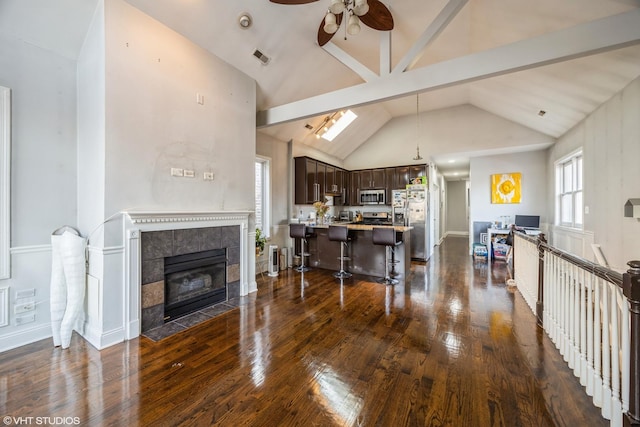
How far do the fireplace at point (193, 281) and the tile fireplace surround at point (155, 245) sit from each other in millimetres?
102

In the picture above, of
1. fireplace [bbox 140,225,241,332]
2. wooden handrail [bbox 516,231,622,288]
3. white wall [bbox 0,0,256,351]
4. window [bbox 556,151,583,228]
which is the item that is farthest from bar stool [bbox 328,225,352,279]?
window [bbox 556,151,583,228]

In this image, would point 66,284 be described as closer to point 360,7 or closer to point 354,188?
point 360,7

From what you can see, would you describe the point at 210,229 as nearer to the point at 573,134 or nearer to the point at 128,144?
the point at 128,144

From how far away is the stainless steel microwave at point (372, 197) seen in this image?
7492 mm

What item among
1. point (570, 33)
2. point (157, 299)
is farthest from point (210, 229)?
point (570, 33)

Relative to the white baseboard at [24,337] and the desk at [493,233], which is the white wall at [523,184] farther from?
the white baseboard at [24,337]

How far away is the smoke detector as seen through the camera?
3.15 m

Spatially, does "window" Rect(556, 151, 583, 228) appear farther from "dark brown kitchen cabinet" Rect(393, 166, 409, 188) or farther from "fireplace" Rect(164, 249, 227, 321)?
"fireplace" Rect(164, 249, 227, 321)

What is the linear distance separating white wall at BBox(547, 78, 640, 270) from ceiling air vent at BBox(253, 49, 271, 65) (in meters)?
4.53

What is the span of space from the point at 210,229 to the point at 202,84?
1869 millimetres

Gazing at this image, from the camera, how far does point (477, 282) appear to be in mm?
4543

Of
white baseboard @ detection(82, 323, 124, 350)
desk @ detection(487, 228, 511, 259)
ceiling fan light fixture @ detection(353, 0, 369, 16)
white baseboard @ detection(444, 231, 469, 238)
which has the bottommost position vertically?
white baseboard @ detection(82, 323, 124, 350)

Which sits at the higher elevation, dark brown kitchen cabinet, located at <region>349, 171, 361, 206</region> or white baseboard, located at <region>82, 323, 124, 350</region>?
dark brown kitchen cabinet, located at <region>349, 171, 361, 206</region>

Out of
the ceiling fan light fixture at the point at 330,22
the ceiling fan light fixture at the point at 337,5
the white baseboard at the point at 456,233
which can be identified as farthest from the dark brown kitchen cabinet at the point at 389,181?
the white baseboard at the point at 456,233
